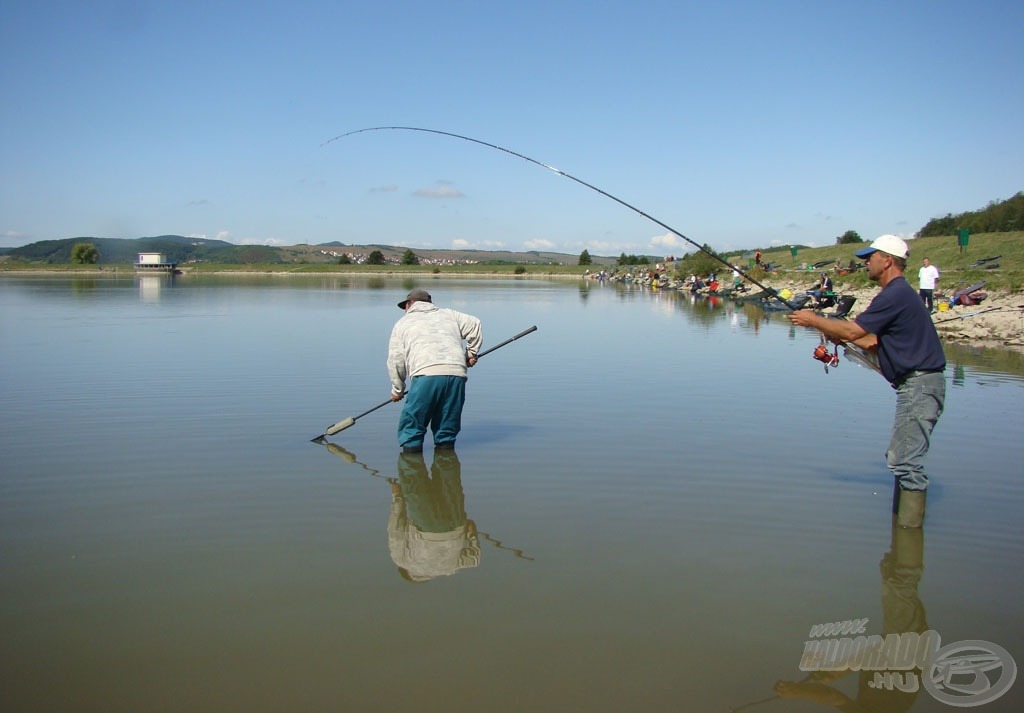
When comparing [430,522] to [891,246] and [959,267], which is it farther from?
[959,267]

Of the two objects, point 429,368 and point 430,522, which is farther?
point 429,368

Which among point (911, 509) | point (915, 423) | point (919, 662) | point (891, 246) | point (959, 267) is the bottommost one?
point (919, 662)

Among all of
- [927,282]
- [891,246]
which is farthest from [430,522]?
[927,282]

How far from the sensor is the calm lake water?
3516mm

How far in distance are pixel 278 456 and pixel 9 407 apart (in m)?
4.25

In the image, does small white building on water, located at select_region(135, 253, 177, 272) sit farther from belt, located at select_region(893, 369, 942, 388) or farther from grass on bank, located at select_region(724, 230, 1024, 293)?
belt, located at select_region(893, 369, 942, 388)

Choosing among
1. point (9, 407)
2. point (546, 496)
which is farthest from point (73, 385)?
point (546, 496)

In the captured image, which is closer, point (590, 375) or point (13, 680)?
point (13, 680)

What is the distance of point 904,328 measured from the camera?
5035 mm

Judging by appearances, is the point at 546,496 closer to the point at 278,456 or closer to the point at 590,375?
the point at 278,456

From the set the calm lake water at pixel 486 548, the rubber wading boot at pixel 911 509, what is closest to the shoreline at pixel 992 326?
the calm lake water at pixel 486 548

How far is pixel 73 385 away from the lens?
11.0 metres

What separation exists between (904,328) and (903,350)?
0.44 ft

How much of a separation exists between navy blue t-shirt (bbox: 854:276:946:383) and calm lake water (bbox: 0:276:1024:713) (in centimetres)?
115
